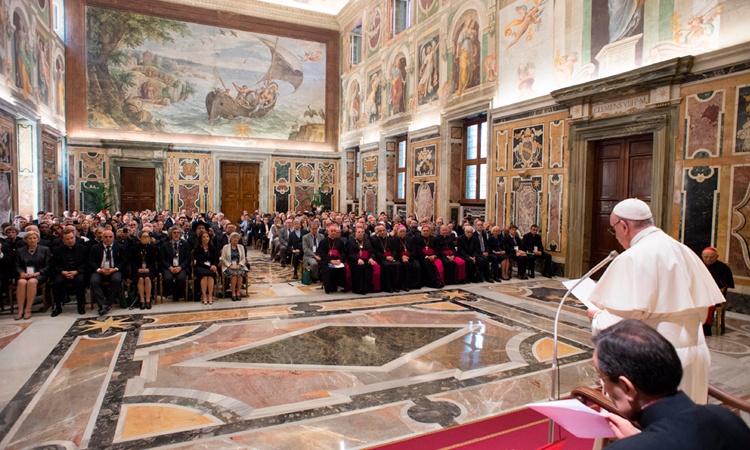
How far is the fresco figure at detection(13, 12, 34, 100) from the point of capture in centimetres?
1095

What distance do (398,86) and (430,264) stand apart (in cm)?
913

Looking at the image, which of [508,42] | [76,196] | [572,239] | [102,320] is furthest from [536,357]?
[76,196]

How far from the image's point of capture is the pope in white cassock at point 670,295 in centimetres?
226

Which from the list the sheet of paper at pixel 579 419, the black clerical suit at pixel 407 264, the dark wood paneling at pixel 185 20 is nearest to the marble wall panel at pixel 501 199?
the black clerical suit at pixel 407 264

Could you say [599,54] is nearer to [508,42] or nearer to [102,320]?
[508,42]

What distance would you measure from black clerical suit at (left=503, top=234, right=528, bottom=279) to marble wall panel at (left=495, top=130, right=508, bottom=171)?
6.64 feet

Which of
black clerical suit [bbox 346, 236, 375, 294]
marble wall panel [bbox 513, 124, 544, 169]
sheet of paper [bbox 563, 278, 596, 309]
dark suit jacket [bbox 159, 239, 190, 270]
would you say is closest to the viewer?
sheet of paper [bbox 563, 278, 596, 309]

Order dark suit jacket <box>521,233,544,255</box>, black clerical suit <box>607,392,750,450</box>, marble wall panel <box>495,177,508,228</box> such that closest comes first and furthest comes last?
1. black clerical suit <box>607,392,750,450</box>
2. dark suit jacket <box>521,233,544,255</box>
3. marble wall panel <box>495,177,508,228</box>

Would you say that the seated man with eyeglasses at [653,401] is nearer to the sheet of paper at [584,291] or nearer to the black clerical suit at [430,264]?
the sheet of paper at [584,291]

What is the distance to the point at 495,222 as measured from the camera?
11570 millimetres

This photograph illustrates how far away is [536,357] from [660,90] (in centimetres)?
560

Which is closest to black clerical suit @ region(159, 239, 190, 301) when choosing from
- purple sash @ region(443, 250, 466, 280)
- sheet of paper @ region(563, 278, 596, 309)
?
purple sash @ region(443, 250, 466, 280)

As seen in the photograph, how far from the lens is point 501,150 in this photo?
36.7 feet

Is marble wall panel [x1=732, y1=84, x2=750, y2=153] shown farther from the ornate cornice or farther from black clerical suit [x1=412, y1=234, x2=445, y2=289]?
the ornate cornice
